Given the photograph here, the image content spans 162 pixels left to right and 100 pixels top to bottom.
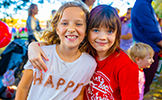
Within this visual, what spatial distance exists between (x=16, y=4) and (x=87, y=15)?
8.28 feet

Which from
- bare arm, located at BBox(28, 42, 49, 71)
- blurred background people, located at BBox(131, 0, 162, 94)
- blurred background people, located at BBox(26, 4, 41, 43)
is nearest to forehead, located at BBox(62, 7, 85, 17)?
bare arm, located at BBox(28, 42, 49, 71)

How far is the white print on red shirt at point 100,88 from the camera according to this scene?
128 cm

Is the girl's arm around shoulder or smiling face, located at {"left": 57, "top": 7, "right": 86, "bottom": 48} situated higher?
smiling face, located at {"left": 57, "top": 7, "right": 86, "bottom": 48}

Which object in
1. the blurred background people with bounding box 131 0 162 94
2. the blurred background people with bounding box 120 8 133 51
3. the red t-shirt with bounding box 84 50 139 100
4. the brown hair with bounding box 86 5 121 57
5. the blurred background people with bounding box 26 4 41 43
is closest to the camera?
the red t-shirt with bounding box 84 50 139 100

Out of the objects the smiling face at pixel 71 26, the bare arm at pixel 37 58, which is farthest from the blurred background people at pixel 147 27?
the bare arm at pixel 37 58

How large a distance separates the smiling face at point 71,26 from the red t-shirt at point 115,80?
0.37 metres

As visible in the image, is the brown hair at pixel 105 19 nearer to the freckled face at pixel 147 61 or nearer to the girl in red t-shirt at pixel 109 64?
the girl in red t-shirt at pixel 109 64

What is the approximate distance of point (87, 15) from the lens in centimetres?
141

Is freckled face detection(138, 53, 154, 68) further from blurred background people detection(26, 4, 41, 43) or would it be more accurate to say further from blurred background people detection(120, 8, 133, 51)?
blurred background people detection(26, 4, 41, 43)

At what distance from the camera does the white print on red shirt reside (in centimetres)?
128

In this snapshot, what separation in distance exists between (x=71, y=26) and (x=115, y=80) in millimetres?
642

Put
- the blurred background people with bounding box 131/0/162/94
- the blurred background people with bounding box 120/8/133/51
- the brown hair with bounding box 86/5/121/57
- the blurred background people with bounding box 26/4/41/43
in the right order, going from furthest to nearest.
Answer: the blurred background people with bounding box 26/4/41/43 < the blurred background people with bounding box 120/8/133/51 < the blurred background people with bounding box 131/0/162/94 < the brown hair with bounding box 86/5/121/57

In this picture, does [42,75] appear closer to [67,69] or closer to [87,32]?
[67,69]

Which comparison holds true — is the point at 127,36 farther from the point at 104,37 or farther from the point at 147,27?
the point at 104,37
